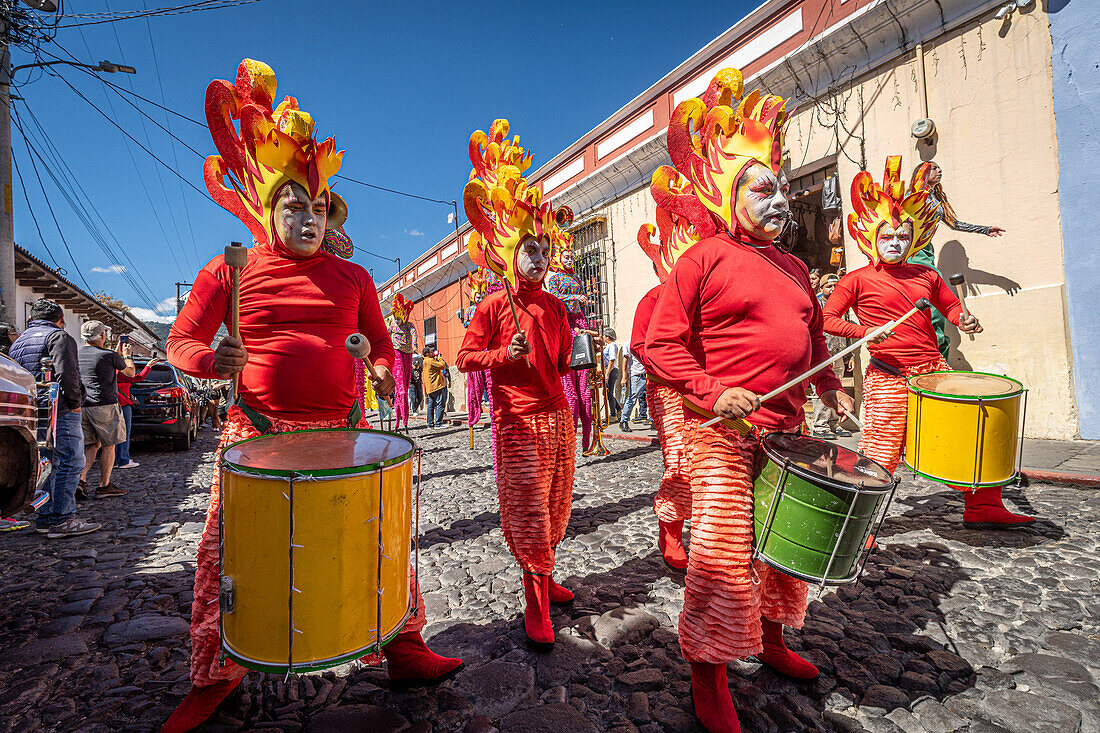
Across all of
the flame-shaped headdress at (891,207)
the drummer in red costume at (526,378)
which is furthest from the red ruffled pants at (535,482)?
the flame-shaped headdress at (891,207)

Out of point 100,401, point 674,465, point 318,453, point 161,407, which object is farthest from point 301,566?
point 161,407

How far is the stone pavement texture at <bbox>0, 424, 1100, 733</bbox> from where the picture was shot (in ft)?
6.83

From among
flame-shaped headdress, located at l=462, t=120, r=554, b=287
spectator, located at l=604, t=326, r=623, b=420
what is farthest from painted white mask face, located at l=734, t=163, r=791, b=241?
spectator, located at l=604, t=326, r=623, b=420

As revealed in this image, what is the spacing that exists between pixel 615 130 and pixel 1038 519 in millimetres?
12139

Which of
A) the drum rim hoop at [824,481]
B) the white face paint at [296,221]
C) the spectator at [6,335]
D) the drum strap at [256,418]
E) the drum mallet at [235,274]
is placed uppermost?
the white face paint at [296,221]

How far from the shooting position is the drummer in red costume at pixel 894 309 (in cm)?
400

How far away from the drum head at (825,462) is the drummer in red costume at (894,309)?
77.6 inches

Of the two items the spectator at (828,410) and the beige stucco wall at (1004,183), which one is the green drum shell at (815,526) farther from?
the beige stucco wall at (1004,183)

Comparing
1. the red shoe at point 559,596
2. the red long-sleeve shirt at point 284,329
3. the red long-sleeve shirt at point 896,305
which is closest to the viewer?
the red long-sleeve shirt at point 284,329

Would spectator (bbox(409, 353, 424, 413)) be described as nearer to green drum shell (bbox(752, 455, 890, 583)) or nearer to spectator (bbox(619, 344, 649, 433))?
green drum shell (bbox(752, 455, 890, 583))

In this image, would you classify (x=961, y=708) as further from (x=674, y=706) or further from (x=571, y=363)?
(x=571, y=363)

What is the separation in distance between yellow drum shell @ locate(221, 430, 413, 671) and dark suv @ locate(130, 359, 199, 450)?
1038 centimetres

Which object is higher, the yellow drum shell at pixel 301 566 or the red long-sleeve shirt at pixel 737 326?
the red long-sleeve shirt at pixel 737 326

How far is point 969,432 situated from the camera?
3.23m
